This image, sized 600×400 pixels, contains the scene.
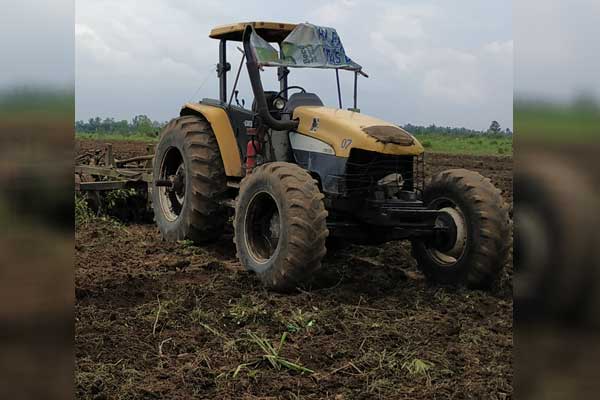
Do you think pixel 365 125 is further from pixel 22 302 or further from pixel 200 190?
pixel 22 302

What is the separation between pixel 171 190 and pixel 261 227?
233cm

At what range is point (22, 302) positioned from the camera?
100 cm

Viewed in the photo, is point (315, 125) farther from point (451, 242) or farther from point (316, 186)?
point (451, 242)

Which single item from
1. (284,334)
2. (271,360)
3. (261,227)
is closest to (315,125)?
(261,227)

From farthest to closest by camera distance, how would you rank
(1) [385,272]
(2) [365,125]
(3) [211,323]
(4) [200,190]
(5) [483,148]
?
(5) [483,148], (4) [200,190], (1) [385,272], (2) [365,125], (3) [211,323]

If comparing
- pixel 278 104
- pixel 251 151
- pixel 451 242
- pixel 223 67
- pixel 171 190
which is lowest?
pixel 451 242

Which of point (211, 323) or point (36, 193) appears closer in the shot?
point (36, 193)

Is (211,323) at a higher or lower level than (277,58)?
lower

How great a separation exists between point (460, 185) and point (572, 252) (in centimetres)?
556

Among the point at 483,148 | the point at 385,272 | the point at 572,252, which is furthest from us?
the point at 483,148

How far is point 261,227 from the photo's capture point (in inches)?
250

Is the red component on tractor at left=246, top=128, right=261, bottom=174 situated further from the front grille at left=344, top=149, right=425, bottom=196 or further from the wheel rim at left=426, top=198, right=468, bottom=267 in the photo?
the wheel rim at left=426, top=198, right=468, bottom=267

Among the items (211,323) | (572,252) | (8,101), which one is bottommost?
(211,323)

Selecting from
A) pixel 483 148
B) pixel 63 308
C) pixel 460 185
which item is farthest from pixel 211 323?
pixel 483 148
